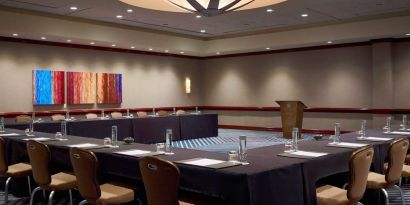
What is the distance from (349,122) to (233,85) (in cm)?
421

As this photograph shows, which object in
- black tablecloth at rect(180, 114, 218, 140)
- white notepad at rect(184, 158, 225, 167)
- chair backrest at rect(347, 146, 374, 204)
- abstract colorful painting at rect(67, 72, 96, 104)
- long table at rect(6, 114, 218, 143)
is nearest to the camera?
white notepad at rect(184, 158, 225, 167)

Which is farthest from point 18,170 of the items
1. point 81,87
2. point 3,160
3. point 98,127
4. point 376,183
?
point 81,87

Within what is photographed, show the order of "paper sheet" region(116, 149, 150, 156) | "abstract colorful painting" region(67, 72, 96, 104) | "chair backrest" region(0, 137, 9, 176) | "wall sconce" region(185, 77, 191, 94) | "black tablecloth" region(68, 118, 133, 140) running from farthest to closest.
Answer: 1. "wall sconce" region(185, 77, 191, 94)
2. "abstract colorful painting" region(67, 72, 96, 104)
3. "black tablecloth" region(68, 118, 133, 140)
4. "chair backrest" region(0, 137, 9, 176)
5. "paper sheet" region(116, 149, 150, 156)

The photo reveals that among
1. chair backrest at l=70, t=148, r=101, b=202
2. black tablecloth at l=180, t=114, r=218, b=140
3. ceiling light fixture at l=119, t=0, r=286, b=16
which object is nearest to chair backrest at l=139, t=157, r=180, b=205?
chair backrest at l=70, t=148, r=101, b=202

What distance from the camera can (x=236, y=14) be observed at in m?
9.59

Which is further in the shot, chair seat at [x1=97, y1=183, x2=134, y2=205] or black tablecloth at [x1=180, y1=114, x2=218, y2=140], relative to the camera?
black tablecloth at [x1=180, y1=114, x2=218, y2=140]

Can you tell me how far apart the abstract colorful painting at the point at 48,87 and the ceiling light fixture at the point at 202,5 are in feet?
11.7

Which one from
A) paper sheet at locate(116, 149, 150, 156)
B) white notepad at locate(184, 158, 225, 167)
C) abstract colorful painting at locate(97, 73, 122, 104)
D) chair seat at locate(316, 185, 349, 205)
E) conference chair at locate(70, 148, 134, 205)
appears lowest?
chair seat at locate(316, 185, 349, 205)

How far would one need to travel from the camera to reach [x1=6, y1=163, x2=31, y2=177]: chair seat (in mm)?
4227

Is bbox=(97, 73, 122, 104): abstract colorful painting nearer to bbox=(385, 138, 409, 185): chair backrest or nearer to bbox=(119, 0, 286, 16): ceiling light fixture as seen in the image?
bbox=(119, 0, 286, 16): ceiling light fixture

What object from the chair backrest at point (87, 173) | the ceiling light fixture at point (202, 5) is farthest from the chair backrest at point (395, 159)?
the ceiling light fixture at point (202, 5)

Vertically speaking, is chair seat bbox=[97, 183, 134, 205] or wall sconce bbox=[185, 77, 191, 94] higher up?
wall sconce bbox=[185, 77, 191, 94]

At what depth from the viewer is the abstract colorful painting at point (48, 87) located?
34.0 ft

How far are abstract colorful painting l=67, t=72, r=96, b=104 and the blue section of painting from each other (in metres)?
0.52
